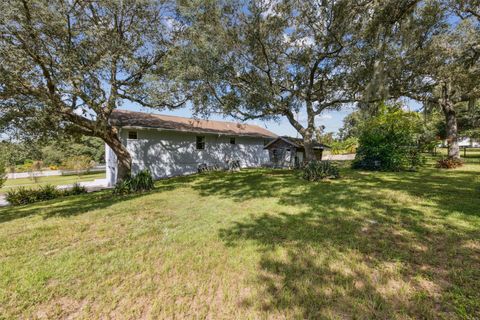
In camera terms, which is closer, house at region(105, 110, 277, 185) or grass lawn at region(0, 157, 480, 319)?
grass lawn at region(0, 157, 480, 319)

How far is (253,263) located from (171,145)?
12.4 metres

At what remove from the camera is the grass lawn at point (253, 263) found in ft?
7.32

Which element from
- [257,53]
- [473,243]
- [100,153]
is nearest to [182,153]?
[257,53]

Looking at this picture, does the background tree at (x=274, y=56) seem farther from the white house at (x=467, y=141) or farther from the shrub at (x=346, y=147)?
the white house at (x=467, y=141)

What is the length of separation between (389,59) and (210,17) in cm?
679

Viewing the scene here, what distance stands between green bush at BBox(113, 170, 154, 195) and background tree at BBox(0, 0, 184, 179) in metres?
1.89

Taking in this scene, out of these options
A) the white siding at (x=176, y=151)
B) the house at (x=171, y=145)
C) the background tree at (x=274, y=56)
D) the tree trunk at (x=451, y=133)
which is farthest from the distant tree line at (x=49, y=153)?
the tree trunk at (x=451, y=133)

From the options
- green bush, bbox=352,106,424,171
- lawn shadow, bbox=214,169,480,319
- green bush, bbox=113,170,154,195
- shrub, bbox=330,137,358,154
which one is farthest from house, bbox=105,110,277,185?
shrub, bbox=330,137,358,154

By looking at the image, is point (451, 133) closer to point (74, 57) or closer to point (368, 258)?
point (368, 258)

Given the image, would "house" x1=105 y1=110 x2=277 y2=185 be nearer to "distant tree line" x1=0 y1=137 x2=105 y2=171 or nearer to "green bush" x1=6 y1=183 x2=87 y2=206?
"distant tree line" x1=0 y1=137 x2=105 y2=171

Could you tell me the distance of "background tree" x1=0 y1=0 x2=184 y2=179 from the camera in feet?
19.7

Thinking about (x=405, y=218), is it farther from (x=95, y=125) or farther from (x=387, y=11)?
(x=95, y=125)

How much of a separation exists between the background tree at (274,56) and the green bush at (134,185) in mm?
4085

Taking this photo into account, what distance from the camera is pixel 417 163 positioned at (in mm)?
12461
